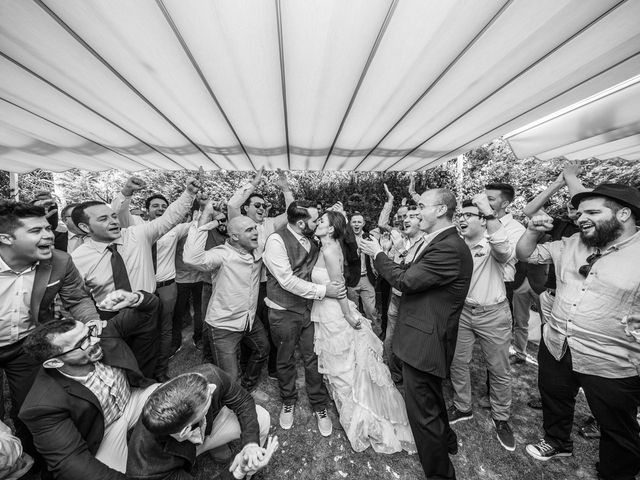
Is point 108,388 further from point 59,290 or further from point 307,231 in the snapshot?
point 307,231

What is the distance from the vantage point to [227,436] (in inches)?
82.7

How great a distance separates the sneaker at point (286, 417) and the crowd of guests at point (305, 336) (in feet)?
0.05

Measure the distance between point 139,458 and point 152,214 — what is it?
359 cm

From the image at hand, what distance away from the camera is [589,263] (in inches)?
77.1

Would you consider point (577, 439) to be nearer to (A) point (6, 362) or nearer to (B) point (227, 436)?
(B) point (227, 436)

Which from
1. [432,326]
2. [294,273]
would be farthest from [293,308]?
[432,326]

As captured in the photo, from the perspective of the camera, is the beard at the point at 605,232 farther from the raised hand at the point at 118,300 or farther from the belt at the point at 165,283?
the belt at the point at 165,283

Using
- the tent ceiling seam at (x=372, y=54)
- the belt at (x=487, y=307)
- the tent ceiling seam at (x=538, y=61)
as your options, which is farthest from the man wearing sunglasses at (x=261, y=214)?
the tent ceiling seam at (x=538, y=61)

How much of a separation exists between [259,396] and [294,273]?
1.71 metres

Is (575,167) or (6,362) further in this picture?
(575,167)

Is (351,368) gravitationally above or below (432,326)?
below

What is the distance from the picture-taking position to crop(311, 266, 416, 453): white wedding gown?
94.0 inches

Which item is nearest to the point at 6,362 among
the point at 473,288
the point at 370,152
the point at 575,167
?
the point at 473,288

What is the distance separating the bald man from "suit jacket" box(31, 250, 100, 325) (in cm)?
95
